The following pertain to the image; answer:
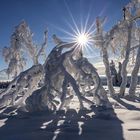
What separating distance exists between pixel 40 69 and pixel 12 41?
528 inches

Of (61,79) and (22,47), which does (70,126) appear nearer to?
(61,79)

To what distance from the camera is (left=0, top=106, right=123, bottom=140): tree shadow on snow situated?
312 inches

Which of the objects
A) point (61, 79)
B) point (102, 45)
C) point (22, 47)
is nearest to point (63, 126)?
point (61, 79)

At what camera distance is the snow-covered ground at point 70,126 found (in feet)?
26.0

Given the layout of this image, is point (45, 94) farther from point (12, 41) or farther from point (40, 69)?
point (12, 41)

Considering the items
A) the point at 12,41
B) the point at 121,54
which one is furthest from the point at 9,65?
the point at 121,54

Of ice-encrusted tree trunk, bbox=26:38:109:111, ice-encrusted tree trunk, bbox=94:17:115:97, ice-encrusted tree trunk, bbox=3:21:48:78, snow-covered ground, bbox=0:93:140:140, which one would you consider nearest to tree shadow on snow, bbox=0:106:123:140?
snow-covered ground, bbox=0:93:140:140

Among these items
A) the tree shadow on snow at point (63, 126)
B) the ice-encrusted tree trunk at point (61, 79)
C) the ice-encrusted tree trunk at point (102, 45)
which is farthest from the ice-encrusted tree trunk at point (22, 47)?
the tree shadow on snow at point (63, 126)

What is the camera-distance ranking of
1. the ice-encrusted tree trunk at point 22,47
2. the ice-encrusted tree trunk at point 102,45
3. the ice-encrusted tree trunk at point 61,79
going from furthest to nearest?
1. the ice-encrusted tree trunk at point 22,47
2. the ice-encrusted tree trunk at point 102,45
3. the ice-encrusted tree trunk at point 61,79

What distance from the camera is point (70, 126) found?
9164 millimetres

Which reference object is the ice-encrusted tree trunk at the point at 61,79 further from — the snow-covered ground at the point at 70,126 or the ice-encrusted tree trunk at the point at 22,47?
the ice-encrusted tree trunk at the point at 22,47

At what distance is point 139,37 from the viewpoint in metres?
20.8

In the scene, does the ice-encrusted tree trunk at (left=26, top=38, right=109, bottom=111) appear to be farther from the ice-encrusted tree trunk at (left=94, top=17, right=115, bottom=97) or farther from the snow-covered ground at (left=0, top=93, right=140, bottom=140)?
the ice-encrusted tree trunk at (left=94, top=17, right=115, bottom=97)

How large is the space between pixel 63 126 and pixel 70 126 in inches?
7.4
